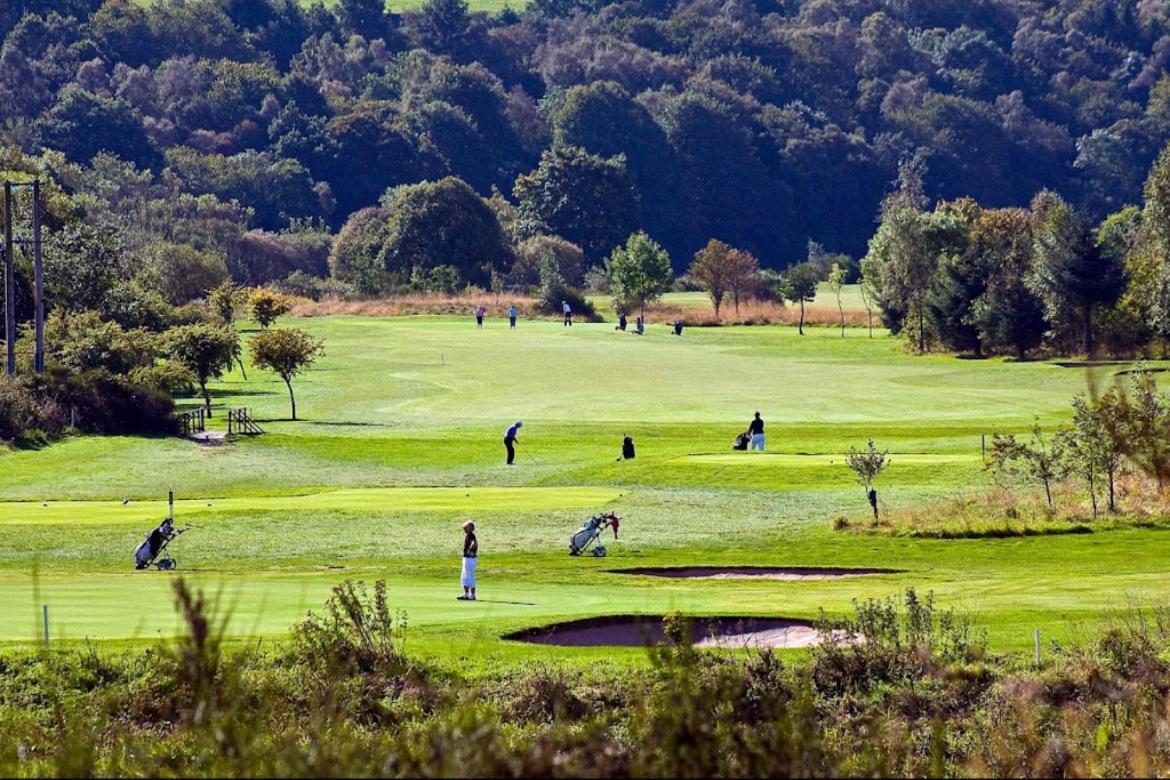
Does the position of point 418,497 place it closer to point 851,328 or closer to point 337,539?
point 337,539

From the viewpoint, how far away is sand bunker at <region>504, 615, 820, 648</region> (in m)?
24.0

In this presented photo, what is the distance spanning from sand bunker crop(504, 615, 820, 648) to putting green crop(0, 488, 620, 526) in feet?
55.4

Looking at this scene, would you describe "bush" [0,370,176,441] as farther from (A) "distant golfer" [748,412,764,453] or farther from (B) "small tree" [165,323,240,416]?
(A) "distant golfer" [748,412,764,453]

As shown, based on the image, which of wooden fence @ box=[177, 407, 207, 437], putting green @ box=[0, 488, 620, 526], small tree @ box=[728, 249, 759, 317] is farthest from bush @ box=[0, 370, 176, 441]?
small tree @ box=[728, 249, 759, 317]

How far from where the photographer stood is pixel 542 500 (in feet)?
145

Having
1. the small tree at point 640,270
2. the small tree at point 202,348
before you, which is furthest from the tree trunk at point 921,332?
the small tree at point 202,348

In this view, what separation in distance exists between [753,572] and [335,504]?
1266cm

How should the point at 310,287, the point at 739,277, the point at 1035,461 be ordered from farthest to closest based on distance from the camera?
the point at 310,287, the point at 739,277, the point at 1035,461

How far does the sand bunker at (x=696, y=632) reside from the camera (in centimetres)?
2395

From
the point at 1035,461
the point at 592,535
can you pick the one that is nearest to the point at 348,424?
the point at 1035,461

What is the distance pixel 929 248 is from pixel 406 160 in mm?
98651

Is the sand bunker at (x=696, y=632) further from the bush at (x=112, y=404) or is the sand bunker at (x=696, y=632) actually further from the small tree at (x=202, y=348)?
the small tree at (x=202, y=348)

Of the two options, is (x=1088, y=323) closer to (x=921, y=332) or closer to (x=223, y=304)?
(x=921, y=332)

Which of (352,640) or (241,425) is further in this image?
(241,425)
